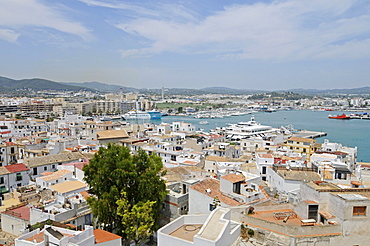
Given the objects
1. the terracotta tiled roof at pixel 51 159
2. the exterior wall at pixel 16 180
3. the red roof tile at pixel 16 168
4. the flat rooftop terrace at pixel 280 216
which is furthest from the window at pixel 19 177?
the flat rooftop terrace at pixel 280 216

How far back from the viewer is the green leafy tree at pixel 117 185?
9.45 metres

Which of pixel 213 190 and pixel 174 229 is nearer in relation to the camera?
pixel 174 229

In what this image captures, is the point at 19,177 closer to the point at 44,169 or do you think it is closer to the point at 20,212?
the point at 44,169

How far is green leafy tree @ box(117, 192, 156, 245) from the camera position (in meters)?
8.51

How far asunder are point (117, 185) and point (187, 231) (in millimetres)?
3949

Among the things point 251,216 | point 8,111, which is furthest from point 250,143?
point 8,111

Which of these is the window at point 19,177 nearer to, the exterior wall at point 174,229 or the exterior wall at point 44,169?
the exterior wall at point 44,169

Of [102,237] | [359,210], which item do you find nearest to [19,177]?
[102,237]

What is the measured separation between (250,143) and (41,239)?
86.9 feet

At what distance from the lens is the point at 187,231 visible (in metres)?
Answer: 6.73

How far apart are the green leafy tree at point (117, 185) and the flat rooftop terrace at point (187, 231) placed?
250 centimetres

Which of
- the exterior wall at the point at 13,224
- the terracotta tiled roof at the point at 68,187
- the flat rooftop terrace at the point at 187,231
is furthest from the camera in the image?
the terracotta tiled roof at the point at 68,187

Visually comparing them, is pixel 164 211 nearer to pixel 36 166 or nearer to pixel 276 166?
pixel 276 166

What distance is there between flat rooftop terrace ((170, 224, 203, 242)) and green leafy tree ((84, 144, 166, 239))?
8.20 feet
